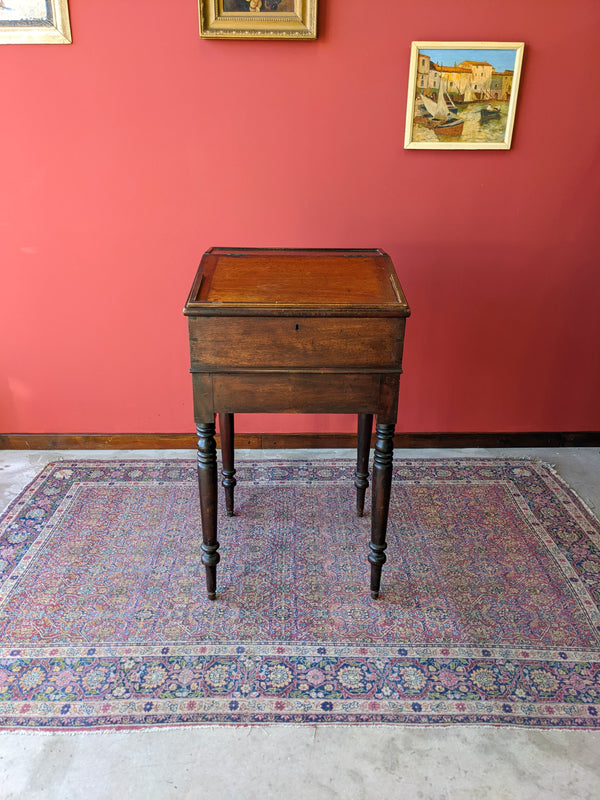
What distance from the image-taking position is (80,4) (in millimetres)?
2514

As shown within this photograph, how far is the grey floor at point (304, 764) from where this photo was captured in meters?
1.50

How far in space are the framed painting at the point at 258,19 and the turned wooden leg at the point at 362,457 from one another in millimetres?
1668

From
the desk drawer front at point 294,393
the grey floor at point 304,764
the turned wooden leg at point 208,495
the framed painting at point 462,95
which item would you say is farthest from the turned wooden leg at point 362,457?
the framed painting at point 462,95

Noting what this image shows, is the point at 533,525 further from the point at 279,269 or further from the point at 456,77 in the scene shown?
the point at 456,77

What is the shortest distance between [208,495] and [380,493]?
579 millimetres

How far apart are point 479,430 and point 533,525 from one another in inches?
30.4

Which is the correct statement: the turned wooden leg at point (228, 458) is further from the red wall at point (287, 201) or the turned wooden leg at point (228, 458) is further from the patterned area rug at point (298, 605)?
the red wall at point (287, 201)

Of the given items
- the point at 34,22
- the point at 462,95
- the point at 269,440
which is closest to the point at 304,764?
the point at 269,440

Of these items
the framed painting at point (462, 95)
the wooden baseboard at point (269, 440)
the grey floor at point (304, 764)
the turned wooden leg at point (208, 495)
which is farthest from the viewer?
the wooden baseboard at point (269, 440)

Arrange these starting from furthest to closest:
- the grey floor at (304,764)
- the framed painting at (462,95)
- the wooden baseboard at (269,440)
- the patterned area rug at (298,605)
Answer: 1. the wooden baseboard at (269,440)
2. the framed painting at (462,95)
3. the patterned area rug at (298,605)
4. the grey floor at (304,764)

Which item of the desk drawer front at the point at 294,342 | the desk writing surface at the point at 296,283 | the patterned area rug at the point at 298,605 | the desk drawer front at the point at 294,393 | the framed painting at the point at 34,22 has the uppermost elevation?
the framed painting at the point at 34,22

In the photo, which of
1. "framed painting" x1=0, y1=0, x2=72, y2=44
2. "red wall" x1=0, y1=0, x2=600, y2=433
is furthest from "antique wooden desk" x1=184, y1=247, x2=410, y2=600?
"framed painting" x1=0, y1=0, x2=72, y2=44

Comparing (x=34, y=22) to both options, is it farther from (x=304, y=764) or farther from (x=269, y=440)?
(x=304, y=764)

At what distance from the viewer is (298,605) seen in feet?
6.91
